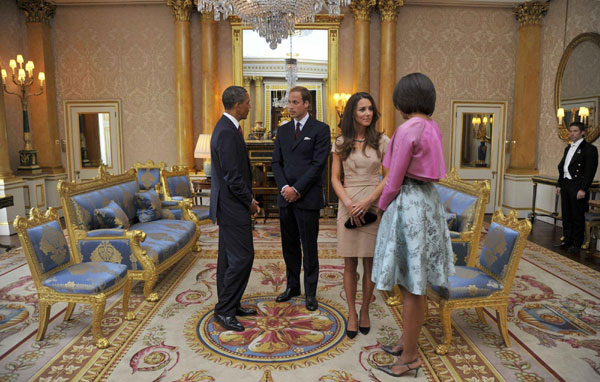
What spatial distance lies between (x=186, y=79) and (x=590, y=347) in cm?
724

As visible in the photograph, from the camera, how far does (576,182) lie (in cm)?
537

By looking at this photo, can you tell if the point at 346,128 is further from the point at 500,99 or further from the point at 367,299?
the point at 500,99

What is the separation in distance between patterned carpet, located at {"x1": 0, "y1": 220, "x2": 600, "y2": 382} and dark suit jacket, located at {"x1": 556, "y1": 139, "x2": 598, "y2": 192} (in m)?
1.69

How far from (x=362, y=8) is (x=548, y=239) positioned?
5063mm

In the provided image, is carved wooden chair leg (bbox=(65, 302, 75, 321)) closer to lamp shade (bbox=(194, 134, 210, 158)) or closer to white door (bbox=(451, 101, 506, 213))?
lamp shade (bbox=(194, 134, 210, 158))

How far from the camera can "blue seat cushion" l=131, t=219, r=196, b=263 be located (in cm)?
382

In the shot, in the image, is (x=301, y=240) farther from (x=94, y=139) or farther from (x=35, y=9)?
(x=35, y=9)

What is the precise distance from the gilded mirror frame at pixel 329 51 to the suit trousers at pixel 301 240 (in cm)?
463

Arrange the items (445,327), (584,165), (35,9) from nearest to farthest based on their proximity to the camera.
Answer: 1. (445,327)
2. (584,165)
3. (35,9)

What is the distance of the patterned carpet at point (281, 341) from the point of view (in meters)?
2.51

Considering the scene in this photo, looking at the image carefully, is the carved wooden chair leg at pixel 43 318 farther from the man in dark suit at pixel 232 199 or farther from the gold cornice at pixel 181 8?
the gold cornice at pixel 181 8

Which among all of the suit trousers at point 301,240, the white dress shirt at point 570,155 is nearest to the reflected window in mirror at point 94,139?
the suit trousers at point 301,240

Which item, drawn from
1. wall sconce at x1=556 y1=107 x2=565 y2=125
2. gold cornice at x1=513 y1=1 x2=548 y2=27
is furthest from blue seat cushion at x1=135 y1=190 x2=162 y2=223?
gold cornice at x1=513 y1=1 x2=548 y2=27

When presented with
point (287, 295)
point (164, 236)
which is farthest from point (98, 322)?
point (287, 295)
